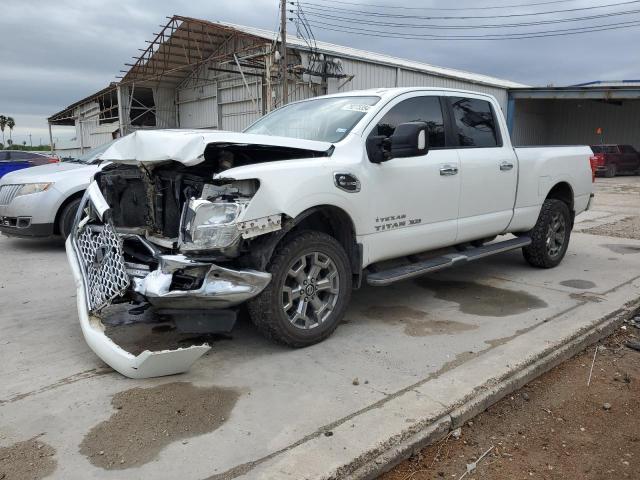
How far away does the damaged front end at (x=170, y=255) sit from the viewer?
11.1 ft

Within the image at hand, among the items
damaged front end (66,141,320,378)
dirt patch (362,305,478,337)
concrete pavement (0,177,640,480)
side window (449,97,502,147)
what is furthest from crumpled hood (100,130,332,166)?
side window (449,97,502,147)

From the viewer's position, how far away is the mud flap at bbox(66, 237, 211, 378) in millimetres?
3316

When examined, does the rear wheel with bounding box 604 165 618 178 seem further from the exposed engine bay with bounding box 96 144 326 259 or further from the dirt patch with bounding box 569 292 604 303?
the exposed engine bay with bounding box 96 144 326 259

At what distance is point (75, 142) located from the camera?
34.5 meters

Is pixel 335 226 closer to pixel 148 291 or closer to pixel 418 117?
pixel 418 117

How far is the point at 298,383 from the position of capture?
3451mm

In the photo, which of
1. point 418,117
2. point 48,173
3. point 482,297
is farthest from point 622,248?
point 48,173

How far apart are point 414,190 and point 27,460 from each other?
3302 mm

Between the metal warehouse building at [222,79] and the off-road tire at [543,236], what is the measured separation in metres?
13.5

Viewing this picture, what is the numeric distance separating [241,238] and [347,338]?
134 centimetres

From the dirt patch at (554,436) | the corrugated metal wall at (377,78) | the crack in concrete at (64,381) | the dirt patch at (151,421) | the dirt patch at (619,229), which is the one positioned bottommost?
the dirt patch at (554,436)

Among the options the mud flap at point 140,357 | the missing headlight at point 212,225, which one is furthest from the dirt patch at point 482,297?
the mud flap at point 140,357

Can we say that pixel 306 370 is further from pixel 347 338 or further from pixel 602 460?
pixel 602 460

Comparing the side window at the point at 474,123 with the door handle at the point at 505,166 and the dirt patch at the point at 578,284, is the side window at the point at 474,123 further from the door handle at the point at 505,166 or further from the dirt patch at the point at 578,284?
the dirt patch at the point at 578,284
